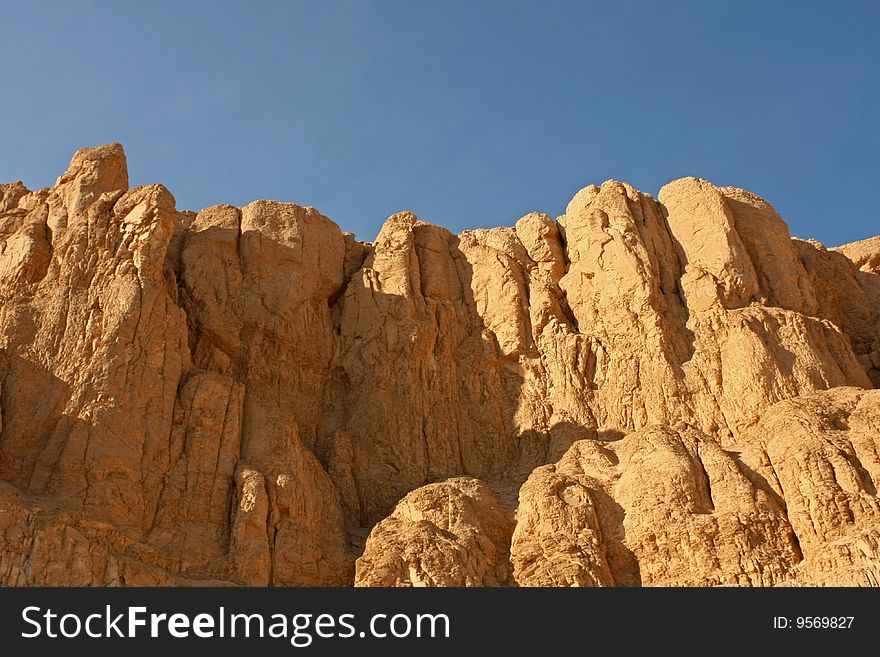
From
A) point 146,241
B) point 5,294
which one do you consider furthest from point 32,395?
point 146,241

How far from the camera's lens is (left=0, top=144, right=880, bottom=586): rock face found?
30109 mm

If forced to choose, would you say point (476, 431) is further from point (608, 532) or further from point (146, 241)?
point (146, 241)

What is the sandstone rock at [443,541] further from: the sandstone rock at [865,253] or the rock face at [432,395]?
the sandstone rock at [865,253]

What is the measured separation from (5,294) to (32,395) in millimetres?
4297

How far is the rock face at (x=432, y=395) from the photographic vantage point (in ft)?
98.8

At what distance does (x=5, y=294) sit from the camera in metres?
35.4

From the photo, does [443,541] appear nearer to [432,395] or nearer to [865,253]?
[432,395]

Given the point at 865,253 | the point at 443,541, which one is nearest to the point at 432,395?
the point at 443,541

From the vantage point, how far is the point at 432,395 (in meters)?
40.0

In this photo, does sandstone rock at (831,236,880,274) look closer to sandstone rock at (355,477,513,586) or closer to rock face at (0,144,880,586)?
rock face at (0,144,880,586)

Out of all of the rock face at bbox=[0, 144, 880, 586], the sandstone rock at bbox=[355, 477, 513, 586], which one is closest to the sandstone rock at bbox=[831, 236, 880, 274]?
the rock face at bbox=[0, 144, 880, 586]

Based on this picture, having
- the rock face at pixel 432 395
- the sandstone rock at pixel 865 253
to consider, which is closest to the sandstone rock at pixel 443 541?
the rock face at pixel 432 395

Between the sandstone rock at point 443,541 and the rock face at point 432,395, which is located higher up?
the rock face at point 432,395

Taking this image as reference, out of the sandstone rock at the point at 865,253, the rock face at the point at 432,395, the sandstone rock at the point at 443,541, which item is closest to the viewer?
the sandstone rock at the point at 443,541
